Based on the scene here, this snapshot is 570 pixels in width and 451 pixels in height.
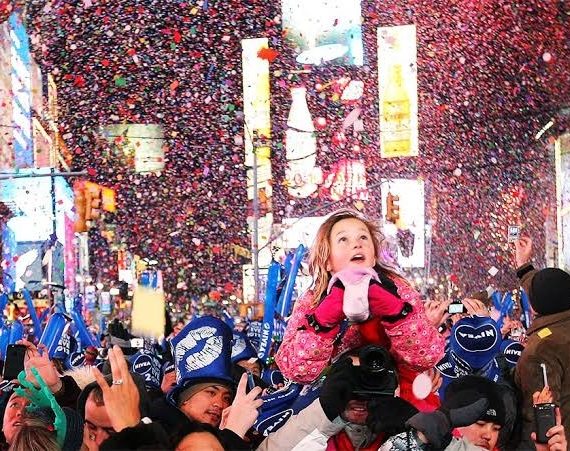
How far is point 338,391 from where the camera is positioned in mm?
3750

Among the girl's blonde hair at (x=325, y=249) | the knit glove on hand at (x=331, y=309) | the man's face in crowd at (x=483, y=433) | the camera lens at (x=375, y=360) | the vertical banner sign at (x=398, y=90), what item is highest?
the vertical banner sign at (x=398, y=90)

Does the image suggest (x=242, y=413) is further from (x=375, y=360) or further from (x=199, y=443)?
(x=375, y=360)

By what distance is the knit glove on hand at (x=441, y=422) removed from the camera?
11.8 feet

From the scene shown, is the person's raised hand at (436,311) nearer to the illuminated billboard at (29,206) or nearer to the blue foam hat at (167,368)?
the blue foam hat at (167,368)

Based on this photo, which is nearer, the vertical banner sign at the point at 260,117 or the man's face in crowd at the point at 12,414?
the man's face in crowd at the point at 12,414

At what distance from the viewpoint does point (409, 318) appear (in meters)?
3.99

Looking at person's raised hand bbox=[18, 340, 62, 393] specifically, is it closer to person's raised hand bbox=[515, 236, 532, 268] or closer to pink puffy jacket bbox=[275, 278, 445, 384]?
pink puffy jacket bbox=[275, 278, 445, 384]

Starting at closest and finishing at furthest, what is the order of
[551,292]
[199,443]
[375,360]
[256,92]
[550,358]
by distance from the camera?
[199,443] → [375,360] → [550,358] → [551,292] → [256,92]

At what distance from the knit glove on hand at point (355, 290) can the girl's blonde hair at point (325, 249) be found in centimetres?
31

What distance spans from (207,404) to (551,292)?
176 centimetres

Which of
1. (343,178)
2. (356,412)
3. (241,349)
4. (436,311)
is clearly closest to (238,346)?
(241,349)

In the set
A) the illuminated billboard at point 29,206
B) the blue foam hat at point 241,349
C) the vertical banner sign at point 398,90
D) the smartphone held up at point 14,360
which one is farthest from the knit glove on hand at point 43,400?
the vertical banner sign at point 398,90

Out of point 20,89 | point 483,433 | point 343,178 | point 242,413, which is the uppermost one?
point 20,89

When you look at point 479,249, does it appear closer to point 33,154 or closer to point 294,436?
point 33,154
